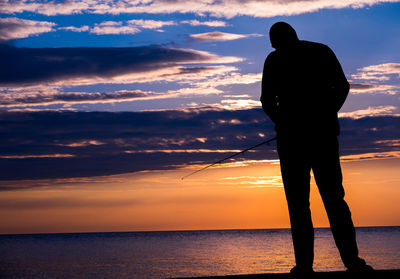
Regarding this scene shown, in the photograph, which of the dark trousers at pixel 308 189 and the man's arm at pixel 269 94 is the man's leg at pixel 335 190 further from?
the man's arm at pixel 269 94

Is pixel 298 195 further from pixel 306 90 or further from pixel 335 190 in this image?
pixel 306 90

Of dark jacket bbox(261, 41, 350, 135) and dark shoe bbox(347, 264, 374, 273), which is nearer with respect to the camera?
dark shoe bbox(347, 264, 374, 273)

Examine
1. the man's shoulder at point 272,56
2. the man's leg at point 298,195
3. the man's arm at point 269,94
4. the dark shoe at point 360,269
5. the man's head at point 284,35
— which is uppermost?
the man's head at point 284,35

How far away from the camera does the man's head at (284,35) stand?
177 inches

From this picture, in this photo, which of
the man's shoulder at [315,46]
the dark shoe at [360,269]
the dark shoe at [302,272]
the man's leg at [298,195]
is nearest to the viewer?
the dark shoe at [360,269]

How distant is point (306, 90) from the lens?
4398mm

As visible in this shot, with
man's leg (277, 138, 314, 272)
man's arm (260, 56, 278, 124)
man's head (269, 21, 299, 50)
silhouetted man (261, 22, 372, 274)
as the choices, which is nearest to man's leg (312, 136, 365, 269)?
silhouetted man (261, 22, 372, 274)

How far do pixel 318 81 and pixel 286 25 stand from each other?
606mm

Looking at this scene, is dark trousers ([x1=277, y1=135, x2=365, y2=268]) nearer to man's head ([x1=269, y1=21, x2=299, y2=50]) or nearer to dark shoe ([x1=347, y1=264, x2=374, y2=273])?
dark shoe ([x1=347, y1=264, x2=374, y2=273])

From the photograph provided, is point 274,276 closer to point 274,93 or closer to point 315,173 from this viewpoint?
point 315,173

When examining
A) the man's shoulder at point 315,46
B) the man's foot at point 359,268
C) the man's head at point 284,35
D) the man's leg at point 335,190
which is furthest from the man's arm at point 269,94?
the man's foot at point 359,268

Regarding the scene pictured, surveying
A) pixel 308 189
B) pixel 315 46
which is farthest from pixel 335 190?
pixel 315 46

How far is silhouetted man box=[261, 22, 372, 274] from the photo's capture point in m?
4.30

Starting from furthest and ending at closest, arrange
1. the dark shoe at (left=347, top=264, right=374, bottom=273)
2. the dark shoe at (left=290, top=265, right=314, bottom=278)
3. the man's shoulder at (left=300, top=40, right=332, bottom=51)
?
the man's shoulder at (left=300, top=40, right=332, bottom=51) < the dark shoe at (left=290, top=265, right=314, bottom=278) < the dark shoe at (left=347, top=264, right=374, bottom=273)
